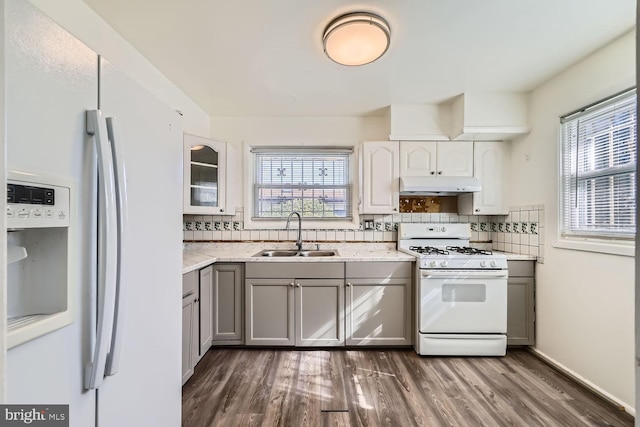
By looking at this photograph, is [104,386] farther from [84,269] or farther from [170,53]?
[170,53]

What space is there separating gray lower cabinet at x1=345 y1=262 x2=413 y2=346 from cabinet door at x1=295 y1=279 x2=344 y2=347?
80mm

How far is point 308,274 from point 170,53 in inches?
77.5

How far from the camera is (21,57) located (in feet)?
1.82

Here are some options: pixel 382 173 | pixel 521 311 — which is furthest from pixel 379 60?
pixel 521 311

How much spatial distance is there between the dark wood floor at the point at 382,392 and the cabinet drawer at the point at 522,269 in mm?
702

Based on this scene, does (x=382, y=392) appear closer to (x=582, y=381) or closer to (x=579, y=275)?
(x=582, y=381)

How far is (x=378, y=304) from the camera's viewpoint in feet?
7.57

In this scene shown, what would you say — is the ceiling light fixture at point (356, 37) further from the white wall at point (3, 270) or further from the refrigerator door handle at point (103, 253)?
the white wall at point (3, 270)

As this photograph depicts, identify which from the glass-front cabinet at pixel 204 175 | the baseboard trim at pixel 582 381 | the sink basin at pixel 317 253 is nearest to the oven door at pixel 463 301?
the baseboard trim at pixel 582 381

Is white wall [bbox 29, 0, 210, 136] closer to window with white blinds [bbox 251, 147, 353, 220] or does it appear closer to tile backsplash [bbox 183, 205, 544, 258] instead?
window with white blinds [bbox 251, 147, 353, 220]

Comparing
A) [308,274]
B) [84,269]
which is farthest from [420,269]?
[84,269]

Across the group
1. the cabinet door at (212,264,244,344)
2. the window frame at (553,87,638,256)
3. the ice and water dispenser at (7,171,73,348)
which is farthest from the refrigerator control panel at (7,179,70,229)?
the window frame at (553,87,638,256)

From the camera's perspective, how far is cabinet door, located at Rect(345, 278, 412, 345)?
7.52 feet

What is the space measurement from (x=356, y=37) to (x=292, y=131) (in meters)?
1.50
